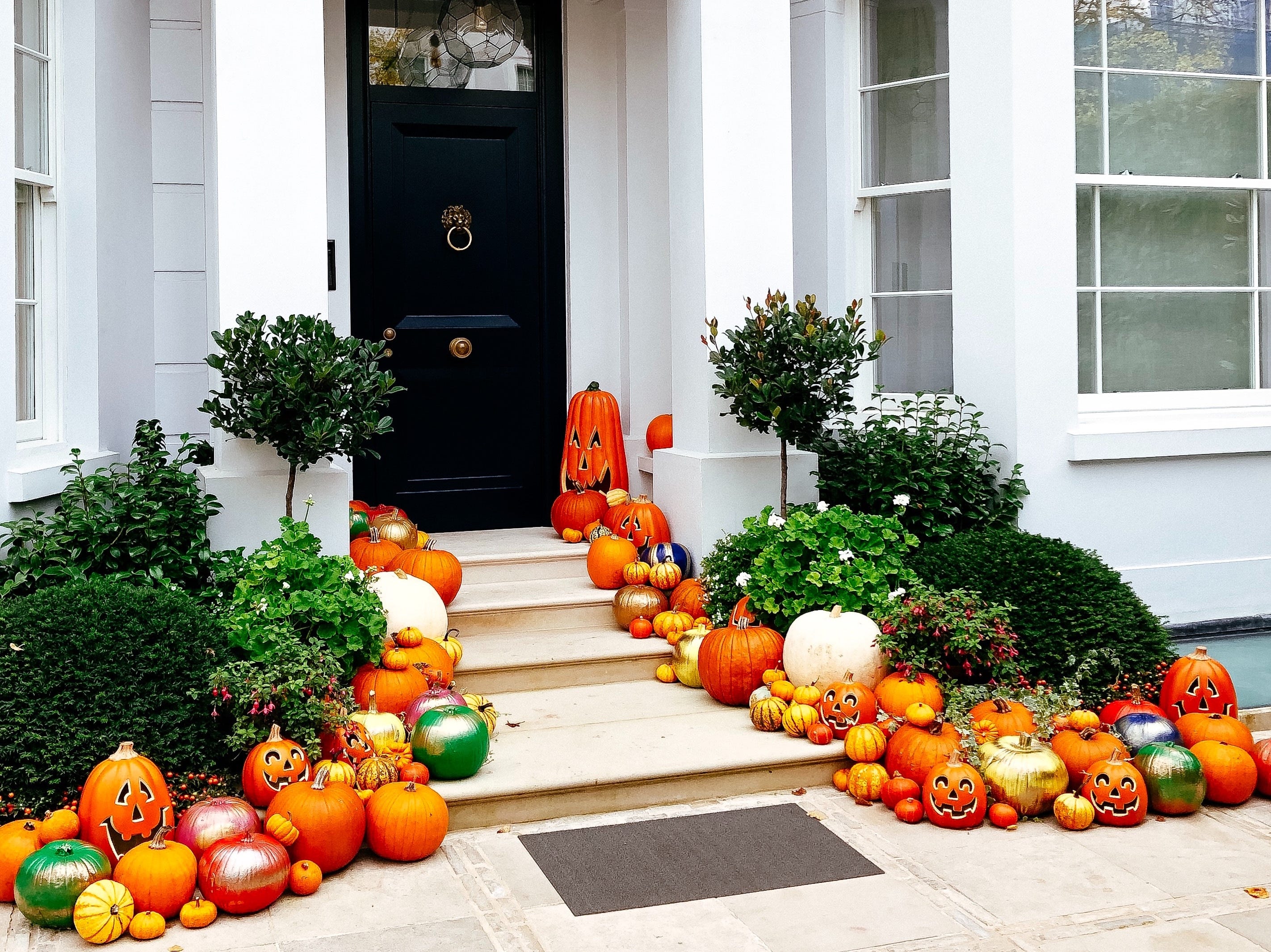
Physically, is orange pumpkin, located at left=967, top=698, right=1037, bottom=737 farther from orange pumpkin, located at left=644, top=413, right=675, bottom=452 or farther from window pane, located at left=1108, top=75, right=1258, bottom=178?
window pane, located at left=1108, top=75, right=1258, bottom=178

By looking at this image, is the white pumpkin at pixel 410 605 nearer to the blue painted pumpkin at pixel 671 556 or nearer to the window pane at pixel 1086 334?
the blue painted pumpkin at pixel 671 556

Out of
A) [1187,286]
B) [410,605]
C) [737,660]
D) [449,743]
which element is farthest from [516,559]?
[1187,286]

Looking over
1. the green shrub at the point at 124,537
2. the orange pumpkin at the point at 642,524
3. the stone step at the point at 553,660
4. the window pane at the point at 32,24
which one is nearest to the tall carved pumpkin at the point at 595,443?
the orange pumpkin at the point at 642,524

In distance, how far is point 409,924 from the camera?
10.3 feet

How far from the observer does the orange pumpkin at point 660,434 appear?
20.2 ft

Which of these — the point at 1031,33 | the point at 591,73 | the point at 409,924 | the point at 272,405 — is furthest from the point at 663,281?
the point at 409,924

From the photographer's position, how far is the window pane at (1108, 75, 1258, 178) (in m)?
5.66

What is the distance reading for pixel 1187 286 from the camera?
5.77 m

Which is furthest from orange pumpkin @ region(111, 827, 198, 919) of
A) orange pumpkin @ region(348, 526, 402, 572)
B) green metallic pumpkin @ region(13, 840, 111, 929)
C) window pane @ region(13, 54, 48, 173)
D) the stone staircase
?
window pane @ region(13, 54, 48, 173)

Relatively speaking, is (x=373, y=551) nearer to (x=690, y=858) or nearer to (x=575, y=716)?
(x=575, y=716)

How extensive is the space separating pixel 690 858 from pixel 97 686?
1.76 meters

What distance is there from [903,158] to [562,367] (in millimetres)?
2030

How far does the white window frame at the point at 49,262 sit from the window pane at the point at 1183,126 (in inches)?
176

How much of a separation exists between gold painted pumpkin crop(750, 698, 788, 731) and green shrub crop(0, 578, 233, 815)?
177 centimetres
